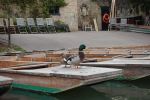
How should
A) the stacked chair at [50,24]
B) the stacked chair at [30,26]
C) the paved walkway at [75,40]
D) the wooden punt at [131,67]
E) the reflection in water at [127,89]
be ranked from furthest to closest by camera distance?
the stacked chair at [50,24] → the stacked chair at [30,26] → the paved walkway at [75,40] → the wooden punt at [131,67] → the reflection in water at [127,89]

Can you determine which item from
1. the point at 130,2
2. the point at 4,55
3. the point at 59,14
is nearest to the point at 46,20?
the point at 59,14

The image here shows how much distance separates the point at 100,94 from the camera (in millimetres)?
12312

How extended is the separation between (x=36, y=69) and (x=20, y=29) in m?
15.1

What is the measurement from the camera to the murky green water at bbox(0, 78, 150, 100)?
463 inches

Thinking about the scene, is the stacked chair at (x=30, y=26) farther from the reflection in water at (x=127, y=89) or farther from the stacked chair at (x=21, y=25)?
the reflection in water at (x=127, y=89)

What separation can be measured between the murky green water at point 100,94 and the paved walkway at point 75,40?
27.8ft

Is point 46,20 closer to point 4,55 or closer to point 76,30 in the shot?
point 76,30

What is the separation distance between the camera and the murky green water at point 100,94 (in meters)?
11.8

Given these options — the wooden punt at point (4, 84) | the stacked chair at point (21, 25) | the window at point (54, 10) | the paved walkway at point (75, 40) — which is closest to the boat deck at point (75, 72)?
the wooden punt at point (4, 84)

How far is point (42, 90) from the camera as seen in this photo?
38.8ft

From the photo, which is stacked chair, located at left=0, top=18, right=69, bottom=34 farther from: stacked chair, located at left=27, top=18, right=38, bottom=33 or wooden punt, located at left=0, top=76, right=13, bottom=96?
wooden punt, located at left=0, top=76, right=13, bottom=96

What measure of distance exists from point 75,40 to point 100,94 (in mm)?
12814

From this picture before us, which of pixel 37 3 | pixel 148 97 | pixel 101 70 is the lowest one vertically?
pixel 148 97

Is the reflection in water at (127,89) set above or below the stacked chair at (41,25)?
below
